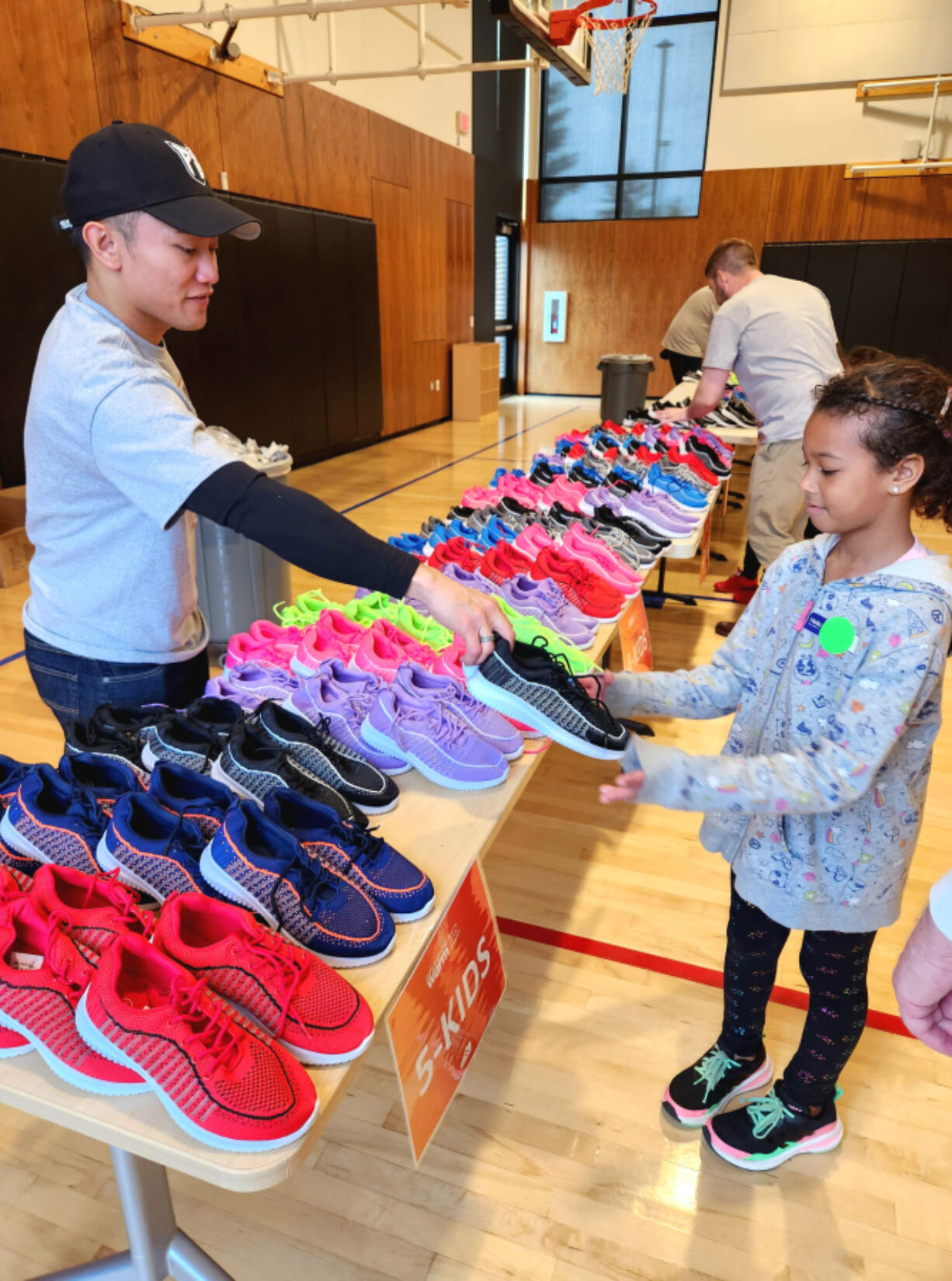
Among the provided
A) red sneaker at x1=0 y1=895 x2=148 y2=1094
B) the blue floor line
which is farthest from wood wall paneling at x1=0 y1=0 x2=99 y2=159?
red sneaker at x1=0 y1=895 x2=148 y2=1094

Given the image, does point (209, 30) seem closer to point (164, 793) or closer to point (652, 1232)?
point (164, 793)

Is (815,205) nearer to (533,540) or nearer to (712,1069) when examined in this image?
(533,540)

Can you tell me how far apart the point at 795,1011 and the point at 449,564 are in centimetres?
152

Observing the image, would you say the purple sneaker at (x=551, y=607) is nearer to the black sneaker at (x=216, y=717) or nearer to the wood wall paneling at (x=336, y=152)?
the black sneaker at (x=216, y=717)

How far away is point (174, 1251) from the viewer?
123 cm

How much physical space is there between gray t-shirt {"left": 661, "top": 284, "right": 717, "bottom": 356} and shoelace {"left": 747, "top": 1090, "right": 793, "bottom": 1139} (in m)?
6.97

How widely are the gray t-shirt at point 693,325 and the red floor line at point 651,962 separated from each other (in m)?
6.52

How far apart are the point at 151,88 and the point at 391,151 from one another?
151 inches

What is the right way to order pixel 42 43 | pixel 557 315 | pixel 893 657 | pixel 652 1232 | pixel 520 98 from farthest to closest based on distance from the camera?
1. pixel 557 315
2. pixel 520 98
3. pixel 42 43
4. pixel 652 1232
5. pixel 893 657

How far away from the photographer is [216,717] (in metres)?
1.39

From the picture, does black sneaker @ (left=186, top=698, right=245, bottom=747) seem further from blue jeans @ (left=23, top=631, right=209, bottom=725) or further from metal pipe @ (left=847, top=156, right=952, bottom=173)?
metal pipe @ (left=847, top=156, right=952, bottom=173)

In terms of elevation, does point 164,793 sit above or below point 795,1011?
above

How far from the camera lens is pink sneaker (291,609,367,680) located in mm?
1819

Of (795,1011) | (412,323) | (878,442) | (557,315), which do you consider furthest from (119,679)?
(557,315)
